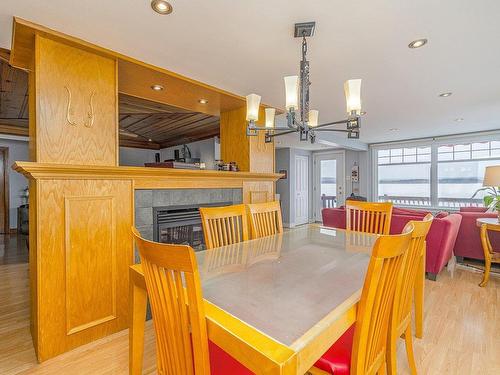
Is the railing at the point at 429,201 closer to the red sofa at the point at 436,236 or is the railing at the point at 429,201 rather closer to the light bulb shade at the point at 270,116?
the red sofa at the point at 436,236

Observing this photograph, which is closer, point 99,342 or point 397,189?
point 99,342

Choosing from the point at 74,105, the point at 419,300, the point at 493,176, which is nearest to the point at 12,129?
the point at 74,105

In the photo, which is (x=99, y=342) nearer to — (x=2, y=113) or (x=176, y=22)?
(x=176, y=22)

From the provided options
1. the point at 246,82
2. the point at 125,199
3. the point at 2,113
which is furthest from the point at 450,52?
the point at 2,113

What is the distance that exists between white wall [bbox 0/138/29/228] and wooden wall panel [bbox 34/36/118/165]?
18.2ft

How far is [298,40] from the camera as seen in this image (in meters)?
1.93

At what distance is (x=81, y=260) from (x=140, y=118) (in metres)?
3.26

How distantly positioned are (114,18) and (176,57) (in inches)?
22.8

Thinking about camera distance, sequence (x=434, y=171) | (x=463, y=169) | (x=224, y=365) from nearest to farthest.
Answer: (x=224, y=365) < (x=463, y=169) < (x=434, y=171)

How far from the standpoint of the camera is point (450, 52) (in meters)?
2.14

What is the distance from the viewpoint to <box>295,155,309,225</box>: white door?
290 inches

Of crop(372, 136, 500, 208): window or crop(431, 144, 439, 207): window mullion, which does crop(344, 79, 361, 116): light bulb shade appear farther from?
crop(431, 144, 439, 207): window mullion

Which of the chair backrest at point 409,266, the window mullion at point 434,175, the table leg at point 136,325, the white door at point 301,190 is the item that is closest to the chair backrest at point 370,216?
the chair backrest at point 409,266

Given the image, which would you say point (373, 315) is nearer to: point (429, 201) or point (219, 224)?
point (219, 224)
